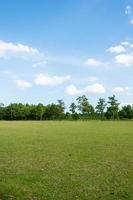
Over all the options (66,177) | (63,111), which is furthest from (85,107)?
(66,177)

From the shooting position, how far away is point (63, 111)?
14488 cm

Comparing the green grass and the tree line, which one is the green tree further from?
the green grass

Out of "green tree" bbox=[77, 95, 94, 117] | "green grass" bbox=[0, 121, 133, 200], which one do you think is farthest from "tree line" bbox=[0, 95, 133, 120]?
"green grass" bbox=[0, 121, 133, 200]

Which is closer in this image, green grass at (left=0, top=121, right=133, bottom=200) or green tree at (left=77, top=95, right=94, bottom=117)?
green grass at (left=0, top=121, right=133, bottom=200)

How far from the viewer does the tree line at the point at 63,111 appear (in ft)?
425

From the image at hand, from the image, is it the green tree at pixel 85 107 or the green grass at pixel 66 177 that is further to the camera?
the green tree at pixel 85 107

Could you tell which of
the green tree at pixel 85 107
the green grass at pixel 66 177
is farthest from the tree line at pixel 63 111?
the green grass at pixel 66 177

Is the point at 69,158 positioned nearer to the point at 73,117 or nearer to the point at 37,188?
the point at 37,188

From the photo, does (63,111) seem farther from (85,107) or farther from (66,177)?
(66,177)

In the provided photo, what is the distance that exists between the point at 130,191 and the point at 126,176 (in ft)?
6.68

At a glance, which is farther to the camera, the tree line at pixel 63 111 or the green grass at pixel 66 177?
the tree line at pixel 63 111

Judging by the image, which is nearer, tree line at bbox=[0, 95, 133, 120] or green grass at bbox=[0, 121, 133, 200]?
green grass at bbox=[0, 121, 133, 200]

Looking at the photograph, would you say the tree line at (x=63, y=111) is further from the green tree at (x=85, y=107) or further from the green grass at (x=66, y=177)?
the green grass at (x=66, y=177)

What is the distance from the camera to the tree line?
12962 cm
